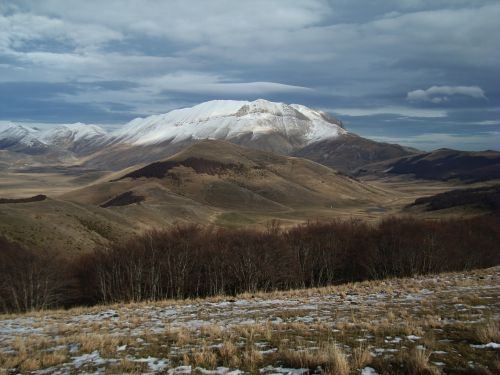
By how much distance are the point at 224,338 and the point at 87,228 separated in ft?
359

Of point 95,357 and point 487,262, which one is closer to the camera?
point 95,357

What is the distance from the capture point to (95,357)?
14.2 m

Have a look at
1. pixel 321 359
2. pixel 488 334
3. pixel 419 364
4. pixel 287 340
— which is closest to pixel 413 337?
pixel 488 334

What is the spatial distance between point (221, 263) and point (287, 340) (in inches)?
2455

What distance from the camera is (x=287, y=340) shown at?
14.9m

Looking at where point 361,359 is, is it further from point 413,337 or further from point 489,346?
point 489,346

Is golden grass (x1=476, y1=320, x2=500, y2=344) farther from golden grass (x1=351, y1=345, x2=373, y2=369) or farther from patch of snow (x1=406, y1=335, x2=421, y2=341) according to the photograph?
golden grass (x1=351, y1=345, x2=373, y2=369)

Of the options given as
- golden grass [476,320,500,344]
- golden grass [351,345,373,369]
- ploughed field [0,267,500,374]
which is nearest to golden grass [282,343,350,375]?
ploughed field [0,267,500,374]

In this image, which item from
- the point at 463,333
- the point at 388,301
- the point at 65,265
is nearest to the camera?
the point at 463,333

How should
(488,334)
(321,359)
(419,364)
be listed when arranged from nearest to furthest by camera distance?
(419,364), (321,359), (488,334)

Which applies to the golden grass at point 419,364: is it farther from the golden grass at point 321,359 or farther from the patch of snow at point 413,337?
the patch of snow at point 413,337

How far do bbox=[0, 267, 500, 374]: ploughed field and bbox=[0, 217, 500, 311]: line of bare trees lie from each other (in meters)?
43.8

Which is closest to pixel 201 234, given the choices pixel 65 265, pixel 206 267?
pixel 206 267

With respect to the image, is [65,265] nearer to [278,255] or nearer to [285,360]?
[278,255]
